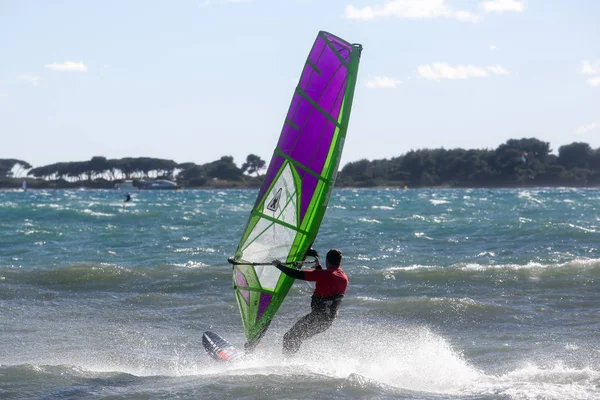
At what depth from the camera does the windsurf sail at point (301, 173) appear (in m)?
6.55

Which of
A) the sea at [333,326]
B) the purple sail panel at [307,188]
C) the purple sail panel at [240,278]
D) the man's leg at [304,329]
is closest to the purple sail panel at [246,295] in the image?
the purple sail panel at [240,278]

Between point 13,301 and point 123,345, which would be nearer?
point 123,345

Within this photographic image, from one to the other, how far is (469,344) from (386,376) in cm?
184

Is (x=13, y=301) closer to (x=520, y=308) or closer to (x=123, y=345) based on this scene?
(x=123, y=345)

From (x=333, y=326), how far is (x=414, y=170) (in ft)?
362

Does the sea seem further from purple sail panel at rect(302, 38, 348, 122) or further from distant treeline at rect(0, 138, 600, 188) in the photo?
distant treeline at rect(0, 138, 600, 188)

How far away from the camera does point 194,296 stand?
11.2m

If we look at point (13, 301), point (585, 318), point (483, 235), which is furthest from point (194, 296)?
point (483, 235)

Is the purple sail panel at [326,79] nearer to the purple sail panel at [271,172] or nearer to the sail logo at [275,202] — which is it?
the purple sail panel at [271,172]

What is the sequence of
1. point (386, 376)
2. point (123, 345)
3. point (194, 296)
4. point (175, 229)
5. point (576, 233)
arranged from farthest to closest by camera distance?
point (175, 229) → point (576, 233) → point (194, 296) → point (123, 345) → point (386, 376)

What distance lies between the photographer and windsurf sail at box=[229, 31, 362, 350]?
6.55m

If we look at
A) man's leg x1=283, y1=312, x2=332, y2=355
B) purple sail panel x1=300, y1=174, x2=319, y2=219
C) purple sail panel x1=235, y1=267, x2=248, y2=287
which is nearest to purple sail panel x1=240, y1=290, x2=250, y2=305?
purple sail panel x1=235, y1=267, x2=248, y2=287

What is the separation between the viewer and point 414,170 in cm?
11812

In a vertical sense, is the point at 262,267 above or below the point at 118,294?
above
